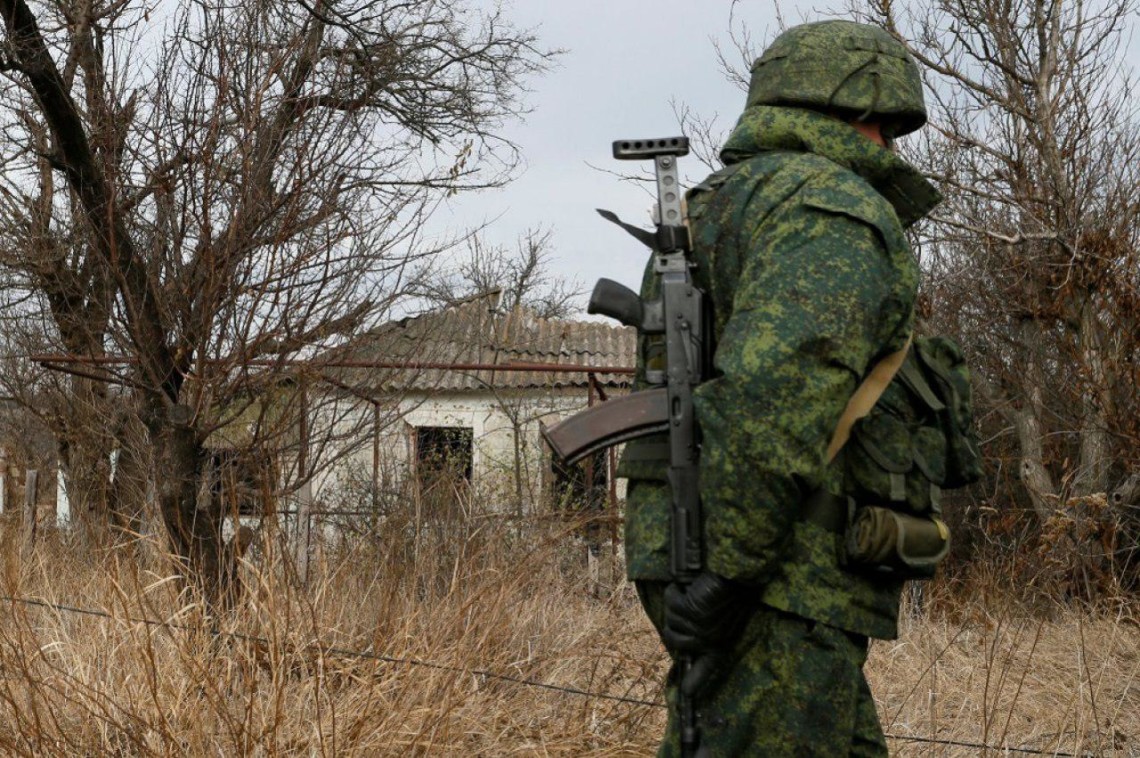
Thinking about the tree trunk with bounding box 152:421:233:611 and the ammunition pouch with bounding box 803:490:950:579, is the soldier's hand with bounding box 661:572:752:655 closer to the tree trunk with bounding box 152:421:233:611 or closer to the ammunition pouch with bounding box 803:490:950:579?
the ammunition pouch with bounding box 803:490:950:579

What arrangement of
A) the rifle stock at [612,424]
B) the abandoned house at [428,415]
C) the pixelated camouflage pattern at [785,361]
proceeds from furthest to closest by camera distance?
1. the abandoned house at [428,415]
2. the rifle stock at [612,424]
3. the pixelated camouflage pattern at [785,361]

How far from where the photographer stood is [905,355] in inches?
99.0

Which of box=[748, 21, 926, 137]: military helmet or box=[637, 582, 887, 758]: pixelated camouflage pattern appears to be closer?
box=[637, 582, 887, 758]: pixelated camouflage pattern

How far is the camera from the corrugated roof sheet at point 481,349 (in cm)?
604

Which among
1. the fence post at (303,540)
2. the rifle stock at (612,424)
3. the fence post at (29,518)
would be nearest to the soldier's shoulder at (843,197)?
the rifle stock at (612,424)

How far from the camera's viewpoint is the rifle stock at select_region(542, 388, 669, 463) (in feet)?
8.23

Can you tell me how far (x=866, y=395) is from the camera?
8.04 feet

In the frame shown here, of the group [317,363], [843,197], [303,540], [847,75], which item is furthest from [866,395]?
[303,540]

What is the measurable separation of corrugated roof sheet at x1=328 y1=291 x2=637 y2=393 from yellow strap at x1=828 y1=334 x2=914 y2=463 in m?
3.07

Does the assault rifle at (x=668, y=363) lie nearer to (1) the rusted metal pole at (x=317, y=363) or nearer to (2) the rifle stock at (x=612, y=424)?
(2) the rifle stock at (x=612, y=424)

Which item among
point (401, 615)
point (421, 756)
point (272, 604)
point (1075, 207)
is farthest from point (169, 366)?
point (1075, 207)

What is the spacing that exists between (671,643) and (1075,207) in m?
7.17

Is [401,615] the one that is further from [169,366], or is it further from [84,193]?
[84,193]

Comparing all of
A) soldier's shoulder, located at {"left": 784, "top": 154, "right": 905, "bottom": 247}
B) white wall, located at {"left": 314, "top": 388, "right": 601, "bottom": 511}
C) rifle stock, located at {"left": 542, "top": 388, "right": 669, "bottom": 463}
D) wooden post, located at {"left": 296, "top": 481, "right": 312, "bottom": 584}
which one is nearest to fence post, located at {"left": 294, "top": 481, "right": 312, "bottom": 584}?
wooden post, located at {"left": 296, "top": 481, "right": 312, "bottom": 584}
